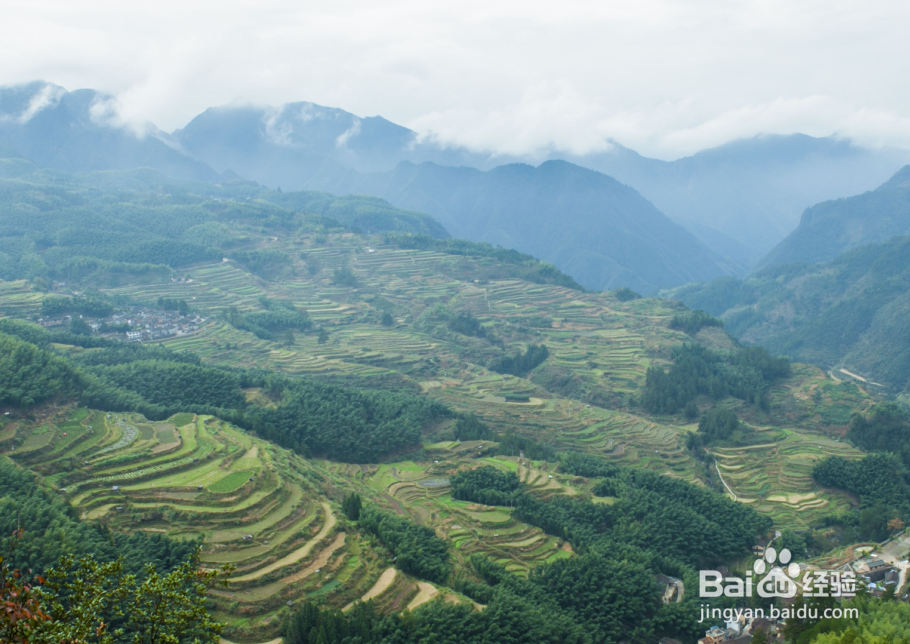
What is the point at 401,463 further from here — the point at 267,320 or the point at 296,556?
the point at 267,320

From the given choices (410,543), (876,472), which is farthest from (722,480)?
(410,543)

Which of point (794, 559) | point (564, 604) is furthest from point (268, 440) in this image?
point (794, 559)

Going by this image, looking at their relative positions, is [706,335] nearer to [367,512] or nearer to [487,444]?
[487,444]

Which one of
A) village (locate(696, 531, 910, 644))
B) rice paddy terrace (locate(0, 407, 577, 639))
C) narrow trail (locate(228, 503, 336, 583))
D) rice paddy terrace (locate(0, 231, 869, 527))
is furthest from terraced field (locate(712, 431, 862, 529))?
narrow trail (locate(228, 503, 336, 583))

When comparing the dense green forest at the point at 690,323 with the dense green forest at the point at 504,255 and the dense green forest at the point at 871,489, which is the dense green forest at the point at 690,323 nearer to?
the dense green forest at the point at 504,255

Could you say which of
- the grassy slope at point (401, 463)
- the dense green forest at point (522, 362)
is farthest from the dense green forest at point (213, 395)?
the dense green forest at point (522, 362)

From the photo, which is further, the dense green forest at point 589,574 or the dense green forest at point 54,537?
the dense green forest at point 589,574
